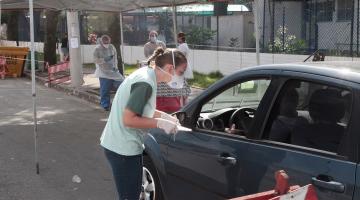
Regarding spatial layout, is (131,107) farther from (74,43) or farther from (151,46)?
(74,43)

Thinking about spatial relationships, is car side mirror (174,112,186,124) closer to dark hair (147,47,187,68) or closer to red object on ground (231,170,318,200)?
dark hair (147,47,187,68)

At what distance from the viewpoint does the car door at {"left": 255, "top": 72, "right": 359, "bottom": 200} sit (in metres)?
3.07

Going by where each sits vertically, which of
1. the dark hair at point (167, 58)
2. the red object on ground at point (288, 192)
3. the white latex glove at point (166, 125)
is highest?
the dark hair at point (167, 58)

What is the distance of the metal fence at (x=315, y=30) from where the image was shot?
15.6m

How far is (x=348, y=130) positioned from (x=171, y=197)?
1.89 meters

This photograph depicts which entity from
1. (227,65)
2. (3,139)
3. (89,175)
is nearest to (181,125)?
(89,175)

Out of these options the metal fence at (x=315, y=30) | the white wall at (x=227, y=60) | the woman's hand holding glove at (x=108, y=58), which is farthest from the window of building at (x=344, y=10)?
the woman's hand holding glove at (x=108, y=58)

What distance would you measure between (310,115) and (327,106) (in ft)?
0.67

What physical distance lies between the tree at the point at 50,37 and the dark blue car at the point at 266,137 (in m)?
20.1

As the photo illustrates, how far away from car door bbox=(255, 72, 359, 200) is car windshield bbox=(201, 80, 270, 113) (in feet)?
0.99

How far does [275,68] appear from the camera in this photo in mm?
3730

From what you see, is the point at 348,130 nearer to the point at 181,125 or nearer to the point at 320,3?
the point at 181,125

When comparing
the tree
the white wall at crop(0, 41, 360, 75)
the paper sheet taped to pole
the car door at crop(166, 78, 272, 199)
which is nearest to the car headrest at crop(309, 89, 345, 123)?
the car door at crop(166, 78, 272, 199)

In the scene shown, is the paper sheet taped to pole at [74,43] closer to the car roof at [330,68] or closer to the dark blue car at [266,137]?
the dark blue car at [266,137]
